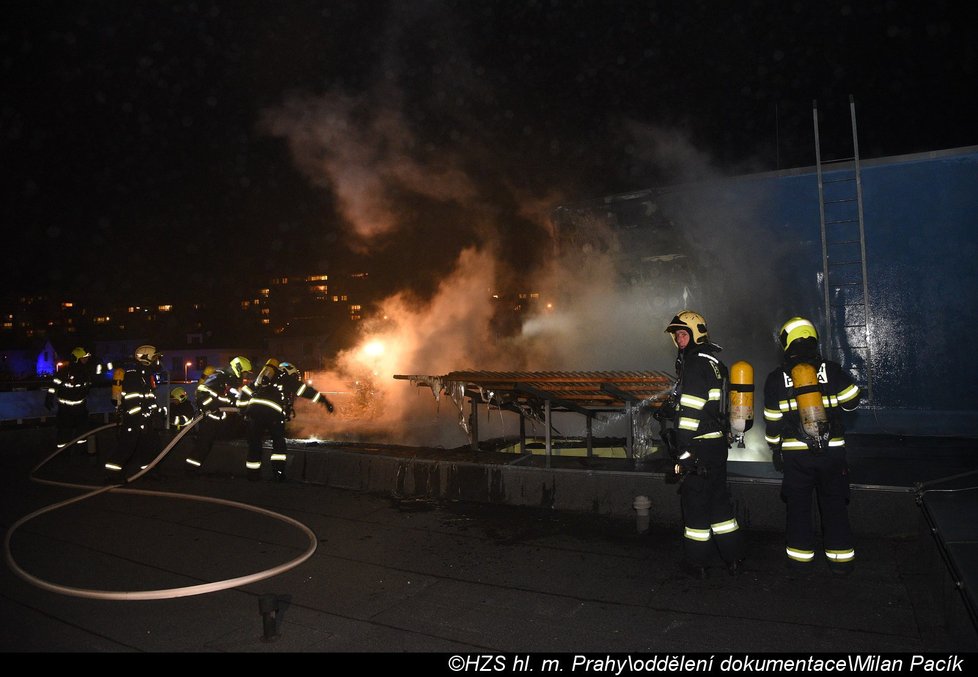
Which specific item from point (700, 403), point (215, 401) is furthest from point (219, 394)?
point (700, 403)

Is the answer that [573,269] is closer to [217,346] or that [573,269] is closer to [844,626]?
[844,626]

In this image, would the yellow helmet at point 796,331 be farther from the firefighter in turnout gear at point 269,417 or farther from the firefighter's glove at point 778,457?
the firefighter in turnout gear at point 269,417

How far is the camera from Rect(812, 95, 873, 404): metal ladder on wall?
7992mm

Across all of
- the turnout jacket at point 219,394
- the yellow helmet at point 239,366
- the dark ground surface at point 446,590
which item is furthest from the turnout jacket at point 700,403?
the yellow helmet at point 239,366

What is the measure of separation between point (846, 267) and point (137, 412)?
9784 millimetres

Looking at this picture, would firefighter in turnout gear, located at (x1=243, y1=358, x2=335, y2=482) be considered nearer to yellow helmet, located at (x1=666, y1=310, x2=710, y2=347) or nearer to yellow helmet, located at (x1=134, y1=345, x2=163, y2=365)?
yellow helmet, located at (x1=134, y1=345, x2=163, y2=365)

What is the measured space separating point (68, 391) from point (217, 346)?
56843 millimetres

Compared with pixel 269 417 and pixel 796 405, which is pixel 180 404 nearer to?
pixel 269 417

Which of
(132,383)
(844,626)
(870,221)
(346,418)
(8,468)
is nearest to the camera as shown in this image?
(844,626)

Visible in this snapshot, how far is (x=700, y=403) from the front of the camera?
15.8 feet

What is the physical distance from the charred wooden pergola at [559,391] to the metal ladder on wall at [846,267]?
300cm

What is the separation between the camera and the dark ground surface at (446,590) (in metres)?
3.67

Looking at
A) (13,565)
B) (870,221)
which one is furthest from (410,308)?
(13,565)

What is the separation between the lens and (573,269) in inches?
420
